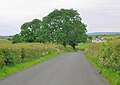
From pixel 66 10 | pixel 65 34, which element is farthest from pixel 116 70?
pixel 66 10

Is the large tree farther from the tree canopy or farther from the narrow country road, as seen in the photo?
the narrow country road

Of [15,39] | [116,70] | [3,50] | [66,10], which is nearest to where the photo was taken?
[116,70]

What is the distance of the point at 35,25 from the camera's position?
12462 centimetres

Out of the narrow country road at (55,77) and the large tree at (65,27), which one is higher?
the large tree at (65,27)

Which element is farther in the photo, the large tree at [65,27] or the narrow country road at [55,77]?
the large tree at [65,27]

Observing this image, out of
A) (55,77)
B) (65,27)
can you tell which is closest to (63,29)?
(65,27)

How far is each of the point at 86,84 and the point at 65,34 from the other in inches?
3401

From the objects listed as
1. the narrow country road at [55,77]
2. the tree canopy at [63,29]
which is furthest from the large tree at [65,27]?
the narrow country road at [55,77]

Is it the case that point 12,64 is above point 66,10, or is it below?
below

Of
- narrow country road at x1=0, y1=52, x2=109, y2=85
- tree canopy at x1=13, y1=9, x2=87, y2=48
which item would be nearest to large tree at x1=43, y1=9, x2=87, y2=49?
tree canopy at x1=13, y1=9, x2=87, y2=48

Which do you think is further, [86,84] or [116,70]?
[116,70]

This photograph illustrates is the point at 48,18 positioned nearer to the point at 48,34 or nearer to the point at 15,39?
the point at 48,34

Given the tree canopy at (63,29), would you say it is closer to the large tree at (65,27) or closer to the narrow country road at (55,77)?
the large tree at (65,27)

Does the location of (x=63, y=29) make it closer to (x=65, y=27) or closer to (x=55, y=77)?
(x=65, y=27)
